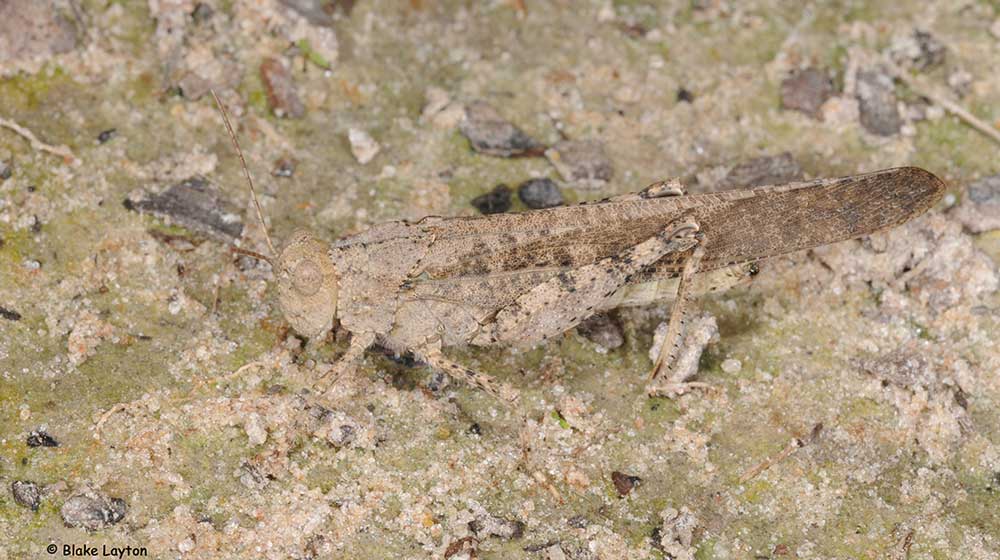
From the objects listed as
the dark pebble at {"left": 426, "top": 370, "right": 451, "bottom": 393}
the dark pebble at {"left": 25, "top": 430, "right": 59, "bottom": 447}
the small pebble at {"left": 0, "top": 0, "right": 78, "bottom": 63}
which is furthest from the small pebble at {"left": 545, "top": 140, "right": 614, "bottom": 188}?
the dark pebble at {"left": 25, "top": 430, "right": 59, "bottom": 447}

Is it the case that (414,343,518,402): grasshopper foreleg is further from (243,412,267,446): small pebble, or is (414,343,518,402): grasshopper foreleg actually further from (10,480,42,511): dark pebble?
(10,480,42,511): dark pebble

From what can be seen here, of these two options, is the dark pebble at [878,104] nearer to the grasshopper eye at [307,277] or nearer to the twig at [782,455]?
the twig at [782,455]

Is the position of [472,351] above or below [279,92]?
below

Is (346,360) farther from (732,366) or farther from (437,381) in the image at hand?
(732,366)

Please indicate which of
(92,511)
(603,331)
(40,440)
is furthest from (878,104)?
(40,440)

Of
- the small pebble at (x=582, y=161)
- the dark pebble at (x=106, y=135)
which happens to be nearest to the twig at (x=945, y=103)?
the small pebble at (x=582, y=161)

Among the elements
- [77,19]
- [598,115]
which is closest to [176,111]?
[77,19]
